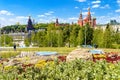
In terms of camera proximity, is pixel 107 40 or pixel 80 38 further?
pixel 80 38

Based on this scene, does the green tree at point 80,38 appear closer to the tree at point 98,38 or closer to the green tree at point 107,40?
the tree at point 98,38

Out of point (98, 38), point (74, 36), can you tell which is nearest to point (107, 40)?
point (98, 38)

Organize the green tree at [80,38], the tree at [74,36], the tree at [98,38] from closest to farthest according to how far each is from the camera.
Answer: the tree at [98,38]
the green tree at [80,38]
the tree at [74,36]

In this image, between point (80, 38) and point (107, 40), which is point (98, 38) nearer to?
point (107, 40)

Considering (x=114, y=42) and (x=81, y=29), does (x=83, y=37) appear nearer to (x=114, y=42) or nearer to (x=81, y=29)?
(x=81, y=29)

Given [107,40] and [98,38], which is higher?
[98,38]

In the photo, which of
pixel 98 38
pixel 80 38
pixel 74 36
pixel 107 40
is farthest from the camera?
pixel 74 36

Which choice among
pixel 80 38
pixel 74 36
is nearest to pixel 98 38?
pixel 80 38

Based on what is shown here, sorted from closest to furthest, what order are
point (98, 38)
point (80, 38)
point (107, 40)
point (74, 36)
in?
1. point (107, 40)
2. point (98, 38)
3. point (80, 38)
4. point (74, 36)

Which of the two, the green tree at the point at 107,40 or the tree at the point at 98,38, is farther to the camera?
the tree at the point at 98,38

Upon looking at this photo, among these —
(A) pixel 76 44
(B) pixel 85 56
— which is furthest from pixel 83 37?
(B) pixel 85 56

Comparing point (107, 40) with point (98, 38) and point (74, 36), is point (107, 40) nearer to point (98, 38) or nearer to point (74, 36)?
point (98, 38)

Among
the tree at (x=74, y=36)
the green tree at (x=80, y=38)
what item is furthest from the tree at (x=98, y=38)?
the tree at (x=74, y=36)

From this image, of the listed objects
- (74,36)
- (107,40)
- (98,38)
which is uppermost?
(74,36)
